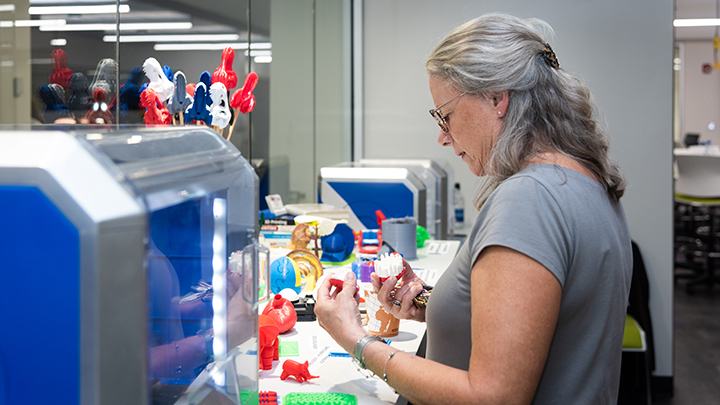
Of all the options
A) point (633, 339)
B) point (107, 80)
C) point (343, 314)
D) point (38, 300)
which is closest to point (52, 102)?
point (107, 80)

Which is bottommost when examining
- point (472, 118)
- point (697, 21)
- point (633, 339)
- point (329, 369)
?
point (633, 339)

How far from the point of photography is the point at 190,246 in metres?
0.85

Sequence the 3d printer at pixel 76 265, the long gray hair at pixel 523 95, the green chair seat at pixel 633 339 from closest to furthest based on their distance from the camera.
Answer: the 3d printer at pixel 76 265 < the long gray hair at pixel 523 95 < the green chair seat at pixel 633 339

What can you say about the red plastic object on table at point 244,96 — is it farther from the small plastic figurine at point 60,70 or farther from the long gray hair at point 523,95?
the long gray hair at point 523,95

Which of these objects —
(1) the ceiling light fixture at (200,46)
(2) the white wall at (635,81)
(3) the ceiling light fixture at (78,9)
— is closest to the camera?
(3) the ceiling light fixture at (78,9)

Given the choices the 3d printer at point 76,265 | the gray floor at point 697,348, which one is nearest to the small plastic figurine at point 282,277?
the 3d printer at point 76,265

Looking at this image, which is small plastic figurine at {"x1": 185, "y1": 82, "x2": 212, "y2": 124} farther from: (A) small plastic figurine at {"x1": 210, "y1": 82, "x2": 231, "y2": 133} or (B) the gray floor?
(B) the gray floor

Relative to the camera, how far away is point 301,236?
88.6 inches

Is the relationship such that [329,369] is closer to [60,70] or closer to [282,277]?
[282,277]

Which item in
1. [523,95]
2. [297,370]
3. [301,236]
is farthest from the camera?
[301,236]

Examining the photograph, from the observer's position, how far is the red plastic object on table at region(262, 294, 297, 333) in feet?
4.72

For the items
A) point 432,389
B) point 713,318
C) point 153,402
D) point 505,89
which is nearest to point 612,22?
point 713,318

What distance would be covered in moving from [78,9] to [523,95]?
110 centimetres

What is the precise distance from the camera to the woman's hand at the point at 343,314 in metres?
1.03
